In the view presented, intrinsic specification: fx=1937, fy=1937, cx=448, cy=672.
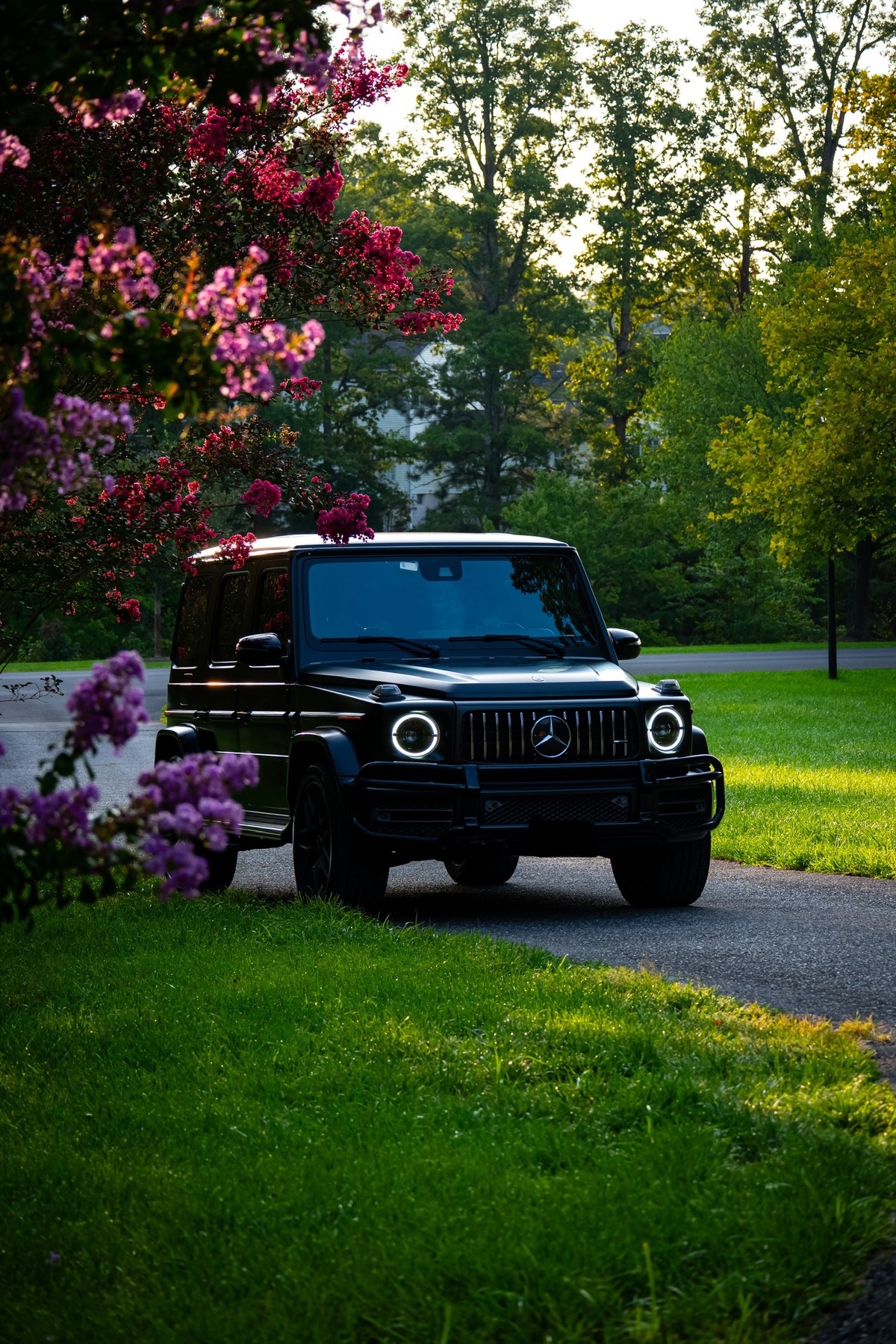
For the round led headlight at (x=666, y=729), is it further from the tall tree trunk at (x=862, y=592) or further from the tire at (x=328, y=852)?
the tall tree trunk at (x=862, y=592)

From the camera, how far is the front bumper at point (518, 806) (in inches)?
378

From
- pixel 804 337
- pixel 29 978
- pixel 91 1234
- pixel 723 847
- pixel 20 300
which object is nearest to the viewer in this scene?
pixel 20 300

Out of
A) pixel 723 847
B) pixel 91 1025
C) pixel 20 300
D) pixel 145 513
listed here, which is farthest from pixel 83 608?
pixel 20 300

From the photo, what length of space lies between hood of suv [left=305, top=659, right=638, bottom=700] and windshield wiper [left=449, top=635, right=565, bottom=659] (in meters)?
0.15

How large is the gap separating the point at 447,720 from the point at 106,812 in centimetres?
607

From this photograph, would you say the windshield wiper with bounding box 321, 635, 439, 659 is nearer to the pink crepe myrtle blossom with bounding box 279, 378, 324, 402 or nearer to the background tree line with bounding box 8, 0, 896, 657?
the pink crepe myrtle blossom with bounding box 279, 378, 324, 402

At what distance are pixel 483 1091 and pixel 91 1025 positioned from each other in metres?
1.87

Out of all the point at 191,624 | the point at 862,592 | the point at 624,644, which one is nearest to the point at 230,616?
the point at 191,624

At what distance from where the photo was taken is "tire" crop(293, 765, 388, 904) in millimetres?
9836

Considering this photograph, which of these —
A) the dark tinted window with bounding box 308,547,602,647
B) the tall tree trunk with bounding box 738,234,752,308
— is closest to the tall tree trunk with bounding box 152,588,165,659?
the tall tree trunk with bounding box 738,234,752,308

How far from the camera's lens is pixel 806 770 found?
19391 mm

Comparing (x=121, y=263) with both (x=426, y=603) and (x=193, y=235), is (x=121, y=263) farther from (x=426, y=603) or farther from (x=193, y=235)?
(x=426, y=603)

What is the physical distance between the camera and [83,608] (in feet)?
34.8

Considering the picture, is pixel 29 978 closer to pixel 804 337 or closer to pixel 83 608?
pixel 83 608
